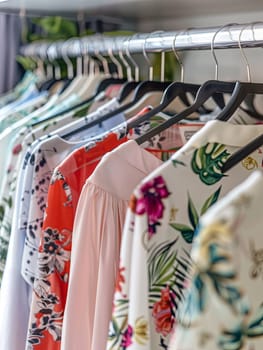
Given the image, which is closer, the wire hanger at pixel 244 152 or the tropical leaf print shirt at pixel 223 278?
the tropical leaf print shirt at pixel 223 278

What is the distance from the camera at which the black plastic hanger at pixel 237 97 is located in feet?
2.19

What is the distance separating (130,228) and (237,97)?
217 millimetres

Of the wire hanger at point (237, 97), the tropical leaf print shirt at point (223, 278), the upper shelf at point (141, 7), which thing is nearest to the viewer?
the tropical leaf print shirt at point (223, 278)

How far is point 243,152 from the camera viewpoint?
598mm

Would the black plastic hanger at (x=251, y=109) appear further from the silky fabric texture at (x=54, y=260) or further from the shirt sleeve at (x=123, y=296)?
the shirt sleeve at (x=123, y=296)

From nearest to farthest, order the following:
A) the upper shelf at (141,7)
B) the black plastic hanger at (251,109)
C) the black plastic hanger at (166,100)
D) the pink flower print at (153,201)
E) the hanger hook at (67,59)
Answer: the pink flower print at (153,201), the black plastic hanger at (166,100), the black plastic hanger at (251,109), the upper shelf at (141,7), the hanger hook at (67,59)

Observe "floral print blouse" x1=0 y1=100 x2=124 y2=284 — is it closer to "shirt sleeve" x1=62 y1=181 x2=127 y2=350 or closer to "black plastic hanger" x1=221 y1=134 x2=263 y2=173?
"shirt sleeve" x1=62 y1=181 x2=127 y2=350

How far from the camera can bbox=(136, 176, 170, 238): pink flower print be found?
54 centimetres

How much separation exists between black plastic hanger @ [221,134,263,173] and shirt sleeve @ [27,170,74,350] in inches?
9.0

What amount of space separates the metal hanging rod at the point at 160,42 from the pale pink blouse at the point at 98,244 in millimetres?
190

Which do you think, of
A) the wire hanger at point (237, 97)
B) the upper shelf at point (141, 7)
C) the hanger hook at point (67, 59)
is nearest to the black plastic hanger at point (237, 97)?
the wire hanger at point (237, 97)

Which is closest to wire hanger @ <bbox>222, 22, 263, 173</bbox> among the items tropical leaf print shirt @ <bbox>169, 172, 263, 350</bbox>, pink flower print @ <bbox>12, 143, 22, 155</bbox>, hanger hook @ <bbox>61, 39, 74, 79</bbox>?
tropical leaf print shirt @ <bbox>169, 172, 263, 350</bbox>

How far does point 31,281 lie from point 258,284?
0.38 meters

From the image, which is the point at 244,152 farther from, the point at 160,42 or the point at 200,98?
the point at 160,42
